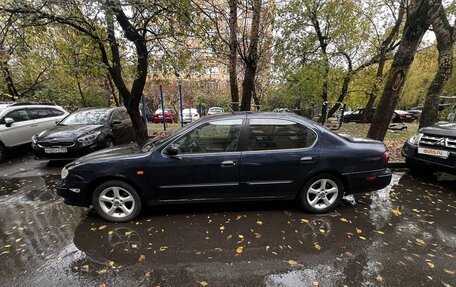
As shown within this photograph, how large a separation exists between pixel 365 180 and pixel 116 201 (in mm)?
3738

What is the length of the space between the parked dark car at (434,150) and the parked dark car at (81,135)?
750 centimetres

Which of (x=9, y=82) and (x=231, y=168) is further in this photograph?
(x=9, y=82)

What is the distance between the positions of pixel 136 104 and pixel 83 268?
20.5 feet

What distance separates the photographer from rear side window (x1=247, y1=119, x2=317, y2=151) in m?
3.60

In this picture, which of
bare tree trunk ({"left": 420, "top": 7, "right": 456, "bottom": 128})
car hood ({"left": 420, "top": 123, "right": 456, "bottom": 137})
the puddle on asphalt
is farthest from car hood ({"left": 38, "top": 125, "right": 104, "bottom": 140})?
bare tree trunk ({"left": 420, "top": 7, "right": 456, "bottom": 128})

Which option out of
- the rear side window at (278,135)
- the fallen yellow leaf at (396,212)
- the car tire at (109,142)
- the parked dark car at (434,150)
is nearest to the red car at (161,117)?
the car tire at (109,142)

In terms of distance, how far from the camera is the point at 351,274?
2531mm

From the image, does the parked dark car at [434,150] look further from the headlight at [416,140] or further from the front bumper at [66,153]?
the front bumper at [66,153]

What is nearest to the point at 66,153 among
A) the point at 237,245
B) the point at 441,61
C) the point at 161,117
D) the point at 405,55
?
the point at 237,245

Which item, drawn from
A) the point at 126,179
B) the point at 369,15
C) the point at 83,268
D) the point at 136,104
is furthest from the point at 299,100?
the point at 83,268

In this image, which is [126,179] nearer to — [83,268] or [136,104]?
[83,268]

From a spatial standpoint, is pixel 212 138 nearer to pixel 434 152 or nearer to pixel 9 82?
pixel 434 152

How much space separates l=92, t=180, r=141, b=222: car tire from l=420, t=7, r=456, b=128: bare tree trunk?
8.20m

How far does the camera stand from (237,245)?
9.90 ft
